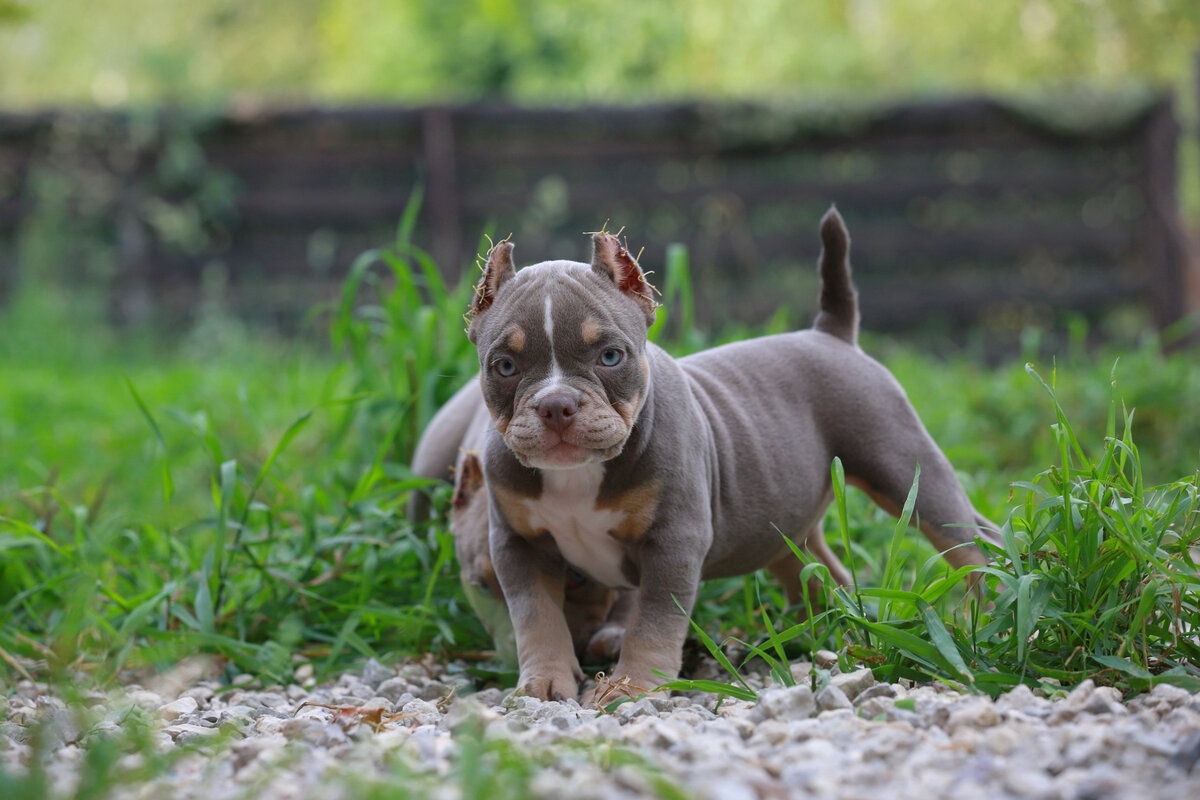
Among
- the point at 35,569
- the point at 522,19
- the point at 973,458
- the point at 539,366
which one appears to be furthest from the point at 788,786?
the point at 522,19

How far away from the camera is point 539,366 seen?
269cm

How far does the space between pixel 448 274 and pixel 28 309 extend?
3380 mm

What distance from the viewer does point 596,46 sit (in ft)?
55.1

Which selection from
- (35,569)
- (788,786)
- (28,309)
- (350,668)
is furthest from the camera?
(28,309)

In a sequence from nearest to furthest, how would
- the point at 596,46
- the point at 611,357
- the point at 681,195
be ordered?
the point at 611,357 < the point at 681,195 < the point at 596,46

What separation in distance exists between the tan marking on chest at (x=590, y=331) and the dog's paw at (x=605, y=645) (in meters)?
0.95

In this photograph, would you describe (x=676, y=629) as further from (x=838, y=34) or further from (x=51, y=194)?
(x=838, y=34)

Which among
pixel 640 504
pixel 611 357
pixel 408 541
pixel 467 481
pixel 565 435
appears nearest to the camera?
pixel 565 435

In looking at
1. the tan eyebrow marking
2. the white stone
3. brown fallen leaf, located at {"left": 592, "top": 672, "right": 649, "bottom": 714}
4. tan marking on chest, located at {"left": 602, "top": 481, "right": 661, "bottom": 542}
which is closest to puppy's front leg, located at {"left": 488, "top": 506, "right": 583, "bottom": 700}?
brown fallen leaf, located at {"left": 592, "top": 672, "right": 649, "bottom": 714}

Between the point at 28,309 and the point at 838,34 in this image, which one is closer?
the point at 28,309

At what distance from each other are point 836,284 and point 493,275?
3.90 ft

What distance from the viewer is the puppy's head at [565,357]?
2596mm

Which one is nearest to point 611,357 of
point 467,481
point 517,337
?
point 517,337

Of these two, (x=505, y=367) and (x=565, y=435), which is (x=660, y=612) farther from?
(x=505, y=367)
